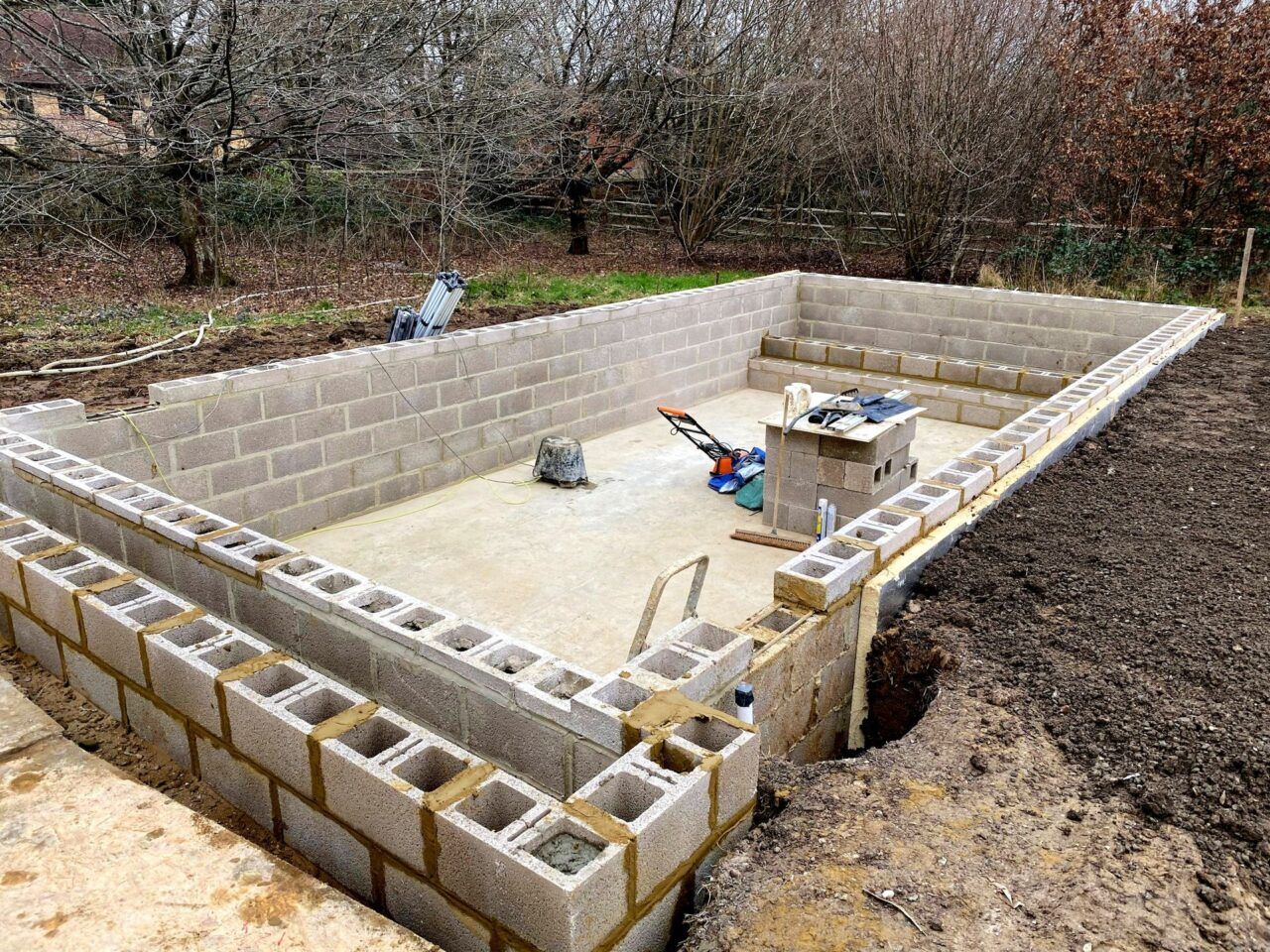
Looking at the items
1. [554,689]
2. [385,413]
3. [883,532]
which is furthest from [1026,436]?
[385,413]

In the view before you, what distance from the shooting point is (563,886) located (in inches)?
93.4

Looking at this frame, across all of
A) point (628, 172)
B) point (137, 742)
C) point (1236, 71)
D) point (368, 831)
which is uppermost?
point (1236, 71)

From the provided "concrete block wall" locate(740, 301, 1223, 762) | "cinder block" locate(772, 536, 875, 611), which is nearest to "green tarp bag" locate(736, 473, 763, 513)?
"concrete block wall" locate(740, 301, 1223, 762)

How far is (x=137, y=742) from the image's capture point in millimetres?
3932

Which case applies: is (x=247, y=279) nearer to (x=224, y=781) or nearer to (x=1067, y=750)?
(x=224, y=781)

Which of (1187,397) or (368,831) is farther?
(1187,397)

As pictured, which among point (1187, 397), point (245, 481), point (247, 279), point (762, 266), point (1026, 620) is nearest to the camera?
point (1026, 620)

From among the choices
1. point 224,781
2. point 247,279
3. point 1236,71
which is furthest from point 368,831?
point 1236,71

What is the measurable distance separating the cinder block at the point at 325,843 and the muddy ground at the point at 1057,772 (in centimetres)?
107

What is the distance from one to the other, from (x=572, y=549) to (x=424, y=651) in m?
3.66

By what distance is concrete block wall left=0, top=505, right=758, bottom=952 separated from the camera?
258cm

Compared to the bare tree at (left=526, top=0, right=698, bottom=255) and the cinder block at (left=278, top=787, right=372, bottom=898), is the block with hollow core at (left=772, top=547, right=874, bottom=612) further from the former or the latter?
the bare tree at (left=526, top=0, right=698, bottom=255)

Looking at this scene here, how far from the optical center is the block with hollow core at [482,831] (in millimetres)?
2572

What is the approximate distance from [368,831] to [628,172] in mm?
18209
